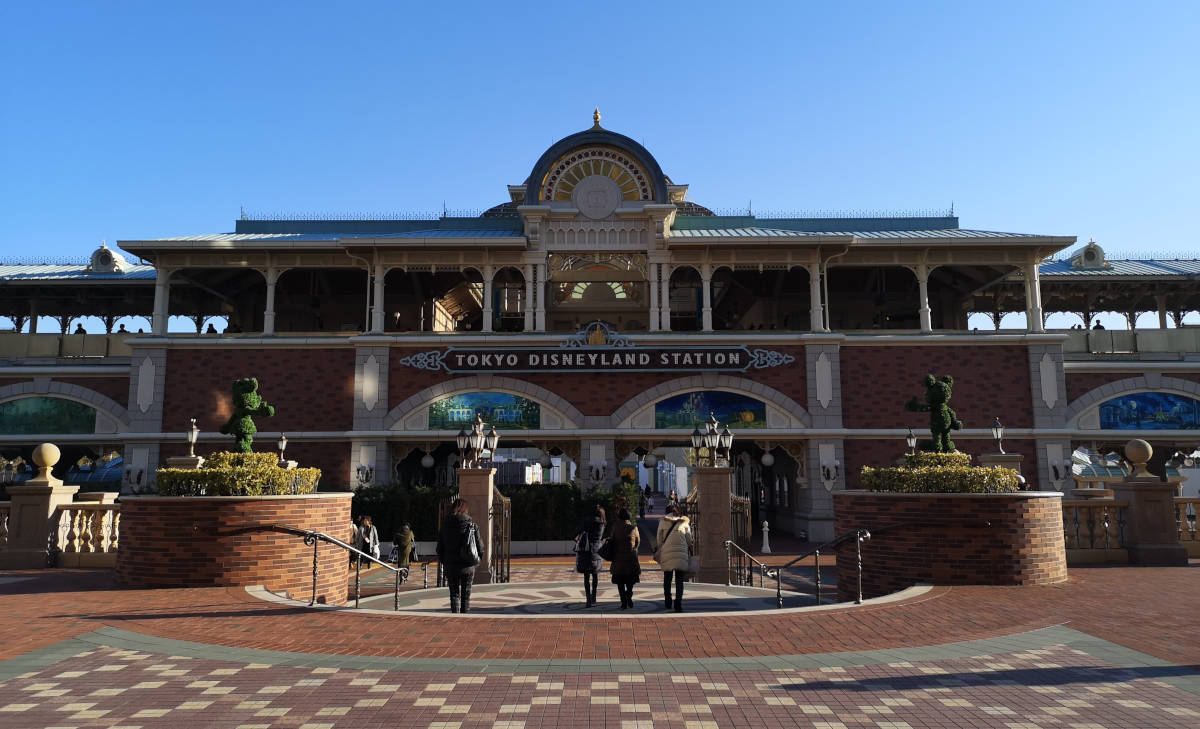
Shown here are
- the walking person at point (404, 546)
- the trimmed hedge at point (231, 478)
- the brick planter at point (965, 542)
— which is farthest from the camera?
the walking person at point (404, 546)

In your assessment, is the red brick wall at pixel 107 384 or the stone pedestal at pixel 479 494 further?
the red brick wall at pixel 107 384

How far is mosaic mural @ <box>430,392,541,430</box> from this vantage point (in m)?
24.8

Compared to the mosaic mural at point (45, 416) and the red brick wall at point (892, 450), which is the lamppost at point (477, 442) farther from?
the mosaic mural at point (45, 416)

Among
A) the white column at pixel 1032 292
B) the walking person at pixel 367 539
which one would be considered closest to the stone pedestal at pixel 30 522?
the walking person at pixel 367 539

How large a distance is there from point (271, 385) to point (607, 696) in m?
21.7

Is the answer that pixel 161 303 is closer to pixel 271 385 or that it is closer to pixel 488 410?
pixel 271 385

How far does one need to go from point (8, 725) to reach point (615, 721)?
462 cm

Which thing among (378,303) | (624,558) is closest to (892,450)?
(624,558)

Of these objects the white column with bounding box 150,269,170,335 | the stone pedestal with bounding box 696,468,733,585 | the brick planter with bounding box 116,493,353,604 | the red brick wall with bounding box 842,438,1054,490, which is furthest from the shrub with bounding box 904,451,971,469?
the white column with bounding box 150,269,170,335

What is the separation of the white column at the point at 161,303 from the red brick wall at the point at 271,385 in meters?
1.03

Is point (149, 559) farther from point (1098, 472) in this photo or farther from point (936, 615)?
point (1098, 472)

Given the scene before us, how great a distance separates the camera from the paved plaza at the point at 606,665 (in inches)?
232

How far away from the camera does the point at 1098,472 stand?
38.8 meters

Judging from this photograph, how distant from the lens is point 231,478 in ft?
38.7
